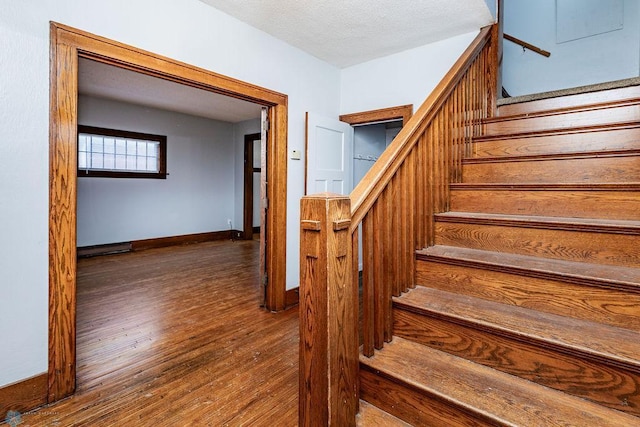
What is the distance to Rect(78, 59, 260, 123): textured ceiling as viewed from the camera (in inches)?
153

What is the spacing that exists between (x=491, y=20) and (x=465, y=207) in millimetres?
1701

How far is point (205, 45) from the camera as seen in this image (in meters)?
2.33

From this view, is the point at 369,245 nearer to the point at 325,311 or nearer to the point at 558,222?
the point at 325,311

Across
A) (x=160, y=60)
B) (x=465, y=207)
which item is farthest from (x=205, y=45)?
(x=465, y=207)

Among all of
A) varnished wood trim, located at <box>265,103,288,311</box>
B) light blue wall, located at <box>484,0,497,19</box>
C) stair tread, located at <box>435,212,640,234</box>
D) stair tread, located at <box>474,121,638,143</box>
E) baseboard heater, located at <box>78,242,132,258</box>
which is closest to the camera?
stair tread, located at <box>435,212,640,234</box>

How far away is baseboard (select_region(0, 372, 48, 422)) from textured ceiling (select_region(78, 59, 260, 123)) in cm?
286

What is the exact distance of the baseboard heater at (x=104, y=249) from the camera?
495 centimetres

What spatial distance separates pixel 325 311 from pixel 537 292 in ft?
3.17

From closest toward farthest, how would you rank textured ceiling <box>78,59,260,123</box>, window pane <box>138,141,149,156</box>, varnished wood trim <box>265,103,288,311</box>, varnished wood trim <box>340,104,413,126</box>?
varnished wood trim <box>265,103,288,311</box> → varnished wood trim <box>340,104,413,126</box> → textured ceiling <box>78,59,260,123</box> → window pane <box>138,141,149,156</box>

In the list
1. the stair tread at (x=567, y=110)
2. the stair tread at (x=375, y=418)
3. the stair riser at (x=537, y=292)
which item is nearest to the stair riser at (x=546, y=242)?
the stair riser at (x=537, y=292)

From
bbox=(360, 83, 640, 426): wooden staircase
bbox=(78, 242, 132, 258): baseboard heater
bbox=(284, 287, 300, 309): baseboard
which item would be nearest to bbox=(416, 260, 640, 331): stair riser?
bbox=(360, 83, 640, 426): wooden staircase

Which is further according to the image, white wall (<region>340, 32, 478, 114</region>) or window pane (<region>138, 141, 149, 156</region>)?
window pane (<region>138, 141, 149, 156</region>)

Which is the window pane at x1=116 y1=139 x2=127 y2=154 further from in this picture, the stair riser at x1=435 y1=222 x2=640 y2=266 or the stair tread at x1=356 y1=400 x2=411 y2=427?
the stair tread at x1=356 y1=400 x2=411 y2=427

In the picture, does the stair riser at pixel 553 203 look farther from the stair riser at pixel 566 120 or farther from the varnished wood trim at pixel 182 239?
the varnished wood trim at pixel 182 239
